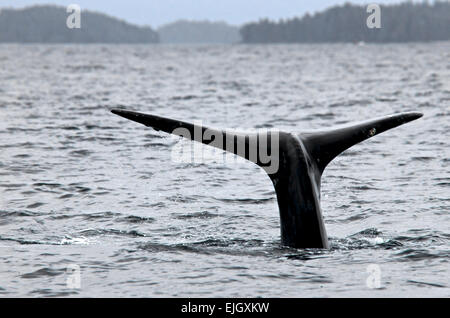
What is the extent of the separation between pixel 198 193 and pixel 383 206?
10.2 feet

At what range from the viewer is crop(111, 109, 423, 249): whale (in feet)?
24.5

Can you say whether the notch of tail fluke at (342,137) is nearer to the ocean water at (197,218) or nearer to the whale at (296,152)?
the whale at (296,152)

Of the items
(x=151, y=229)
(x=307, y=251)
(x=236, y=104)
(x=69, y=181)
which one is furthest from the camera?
(x=236, y=104)

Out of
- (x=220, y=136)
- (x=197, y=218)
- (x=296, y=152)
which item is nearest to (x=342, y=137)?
(x=296, y=152)

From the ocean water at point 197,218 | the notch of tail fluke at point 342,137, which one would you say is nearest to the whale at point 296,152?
the notch of tail fluke at point 342,137

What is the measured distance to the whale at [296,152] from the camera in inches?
294

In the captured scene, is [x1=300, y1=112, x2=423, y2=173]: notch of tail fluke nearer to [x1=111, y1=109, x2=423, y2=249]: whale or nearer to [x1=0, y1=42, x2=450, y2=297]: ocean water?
[x1=111, y1=109, x2=423, y2=249]: whale

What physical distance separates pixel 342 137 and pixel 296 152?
50 centimetres

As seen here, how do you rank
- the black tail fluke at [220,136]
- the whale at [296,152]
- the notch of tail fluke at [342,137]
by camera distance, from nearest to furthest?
the black tail fluke at [220,136] → the whale at [296,152] → the notch of tail fluke at [342,137]

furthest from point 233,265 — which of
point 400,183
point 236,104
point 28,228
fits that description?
point 236,104

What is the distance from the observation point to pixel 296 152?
25.0ft

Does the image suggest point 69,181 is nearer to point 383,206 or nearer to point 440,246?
point 383,206

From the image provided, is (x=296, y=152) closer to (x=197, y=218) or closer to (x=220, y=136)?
Result: (x=220, y=136)
